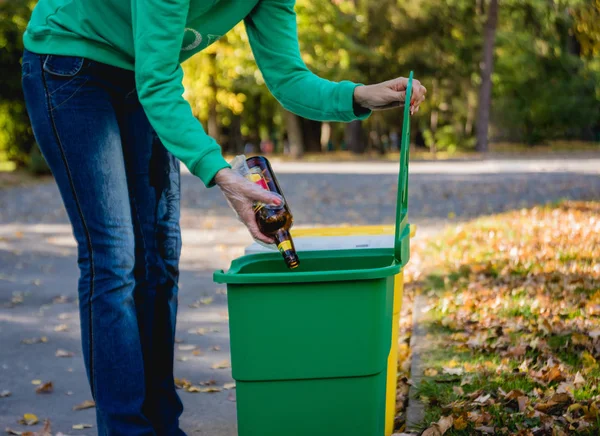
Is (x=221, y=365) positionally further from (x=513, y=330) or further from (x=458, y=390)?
(x=513, y=330)

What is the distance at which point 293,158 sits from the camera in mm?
30031

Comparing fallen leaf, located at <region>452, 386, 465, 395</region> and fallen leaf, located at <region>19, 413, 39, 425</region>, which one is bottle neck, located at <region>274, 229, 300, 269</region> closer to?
fallen leaf, located at <region>452, 386, 465, 395</region>

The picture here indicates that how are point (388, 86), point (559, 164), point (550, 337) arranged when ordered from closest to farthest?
point (388, 86)
point (550, 337)
point (559, 164)

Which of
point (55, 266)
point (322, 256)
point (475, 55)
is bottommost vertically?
point (55, 266)

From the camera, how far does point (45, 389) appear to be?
157 inches

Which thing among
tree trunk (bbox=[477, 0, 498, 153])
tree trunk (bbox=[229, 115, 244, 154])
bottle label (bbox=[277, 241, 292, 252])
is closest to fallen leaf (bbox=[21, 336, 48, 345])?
bottle label (bbox=[277, 241, 292, 252])

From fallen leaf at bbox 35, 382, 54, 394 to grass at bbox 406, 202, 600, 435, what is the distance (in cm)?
174

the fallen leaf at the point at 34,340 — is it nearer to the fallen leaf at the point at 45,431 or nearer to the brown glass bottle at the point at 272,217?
the fallen leaf at the point at 45,431

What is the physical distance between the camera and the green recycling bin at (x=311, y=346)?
7.05 feet

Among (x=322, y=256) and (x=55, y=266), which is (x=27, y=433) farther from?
(x=55, y=266)

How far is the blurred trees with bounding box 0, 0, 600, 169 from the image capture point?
29219mm

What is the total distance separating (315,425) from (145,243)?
0.91 meters

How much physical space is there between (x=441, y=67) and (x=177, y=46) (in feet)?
103

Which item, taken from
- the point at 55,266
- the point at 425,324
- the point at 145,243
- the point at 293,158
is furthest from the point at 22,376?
the point at 293,158
